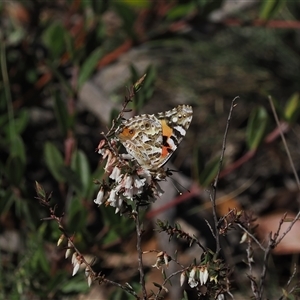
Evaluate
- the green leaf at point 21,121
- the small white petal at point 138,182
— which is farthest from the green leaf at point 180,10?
the small white petal at point 138,182

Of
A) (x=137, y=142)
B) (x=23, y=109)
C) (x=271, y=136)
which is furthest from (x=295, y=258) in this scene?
(x=137, y=142)

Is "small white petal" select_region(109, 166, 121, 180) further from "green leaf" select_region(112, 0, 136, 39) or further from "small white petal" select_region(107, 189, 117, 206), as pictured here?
"green leaf" select_region(112, 0, 136, 39)

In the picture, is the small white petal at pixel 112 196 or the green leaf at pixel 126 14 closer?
the small white petal at pixel 112 196

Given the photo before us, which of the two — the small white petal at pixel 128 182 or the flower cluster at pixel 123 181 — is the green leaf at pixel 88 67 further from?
the small white petal at pixel 128 182

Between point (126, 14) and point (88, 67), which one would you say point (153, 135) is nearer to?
point (88, 67)

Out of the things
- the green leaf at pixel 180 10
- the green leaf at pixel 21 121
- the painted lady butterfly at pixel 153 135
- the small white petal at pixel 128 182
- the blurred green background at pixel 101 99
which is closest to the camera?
the small white petal at pixel 128 182

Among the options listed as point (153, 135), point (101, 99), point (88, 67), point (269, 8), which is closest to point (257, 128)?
point (269, 8)

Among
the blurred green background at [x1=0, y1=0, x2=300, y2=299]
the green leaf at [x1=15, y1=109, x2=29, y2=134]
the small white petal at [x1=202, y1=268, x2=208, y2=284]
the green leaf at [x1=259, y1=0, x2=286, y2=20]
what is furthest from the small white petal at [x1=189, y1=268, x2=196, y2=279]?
the green leaf at [x1=259, y1=0, x2=286, y2=20]
